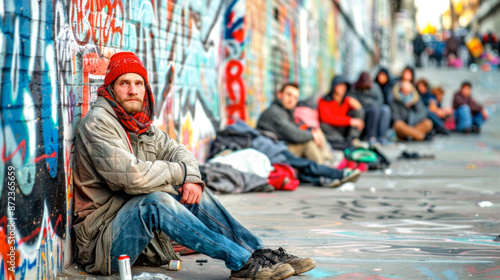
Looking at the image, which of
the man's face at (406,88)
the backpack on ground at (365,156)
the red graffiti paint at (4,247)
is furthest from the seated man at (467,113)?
the red graffiti paint at (4,247)

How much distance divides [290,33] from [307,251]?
9250mm

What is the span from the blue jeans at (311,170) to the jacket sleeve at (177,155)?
3.63 m

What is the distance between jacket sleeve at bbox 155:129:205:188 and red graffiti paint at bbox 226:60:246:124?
480 centimetres

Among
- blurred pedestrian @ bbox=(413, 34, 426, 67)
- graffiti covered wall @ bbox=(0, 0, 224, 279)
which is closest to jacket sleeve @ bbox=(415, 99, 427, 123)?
graffiti covered wall @ bbox=(0, 0, 224, 279)

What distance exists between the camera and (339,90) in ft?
36.3

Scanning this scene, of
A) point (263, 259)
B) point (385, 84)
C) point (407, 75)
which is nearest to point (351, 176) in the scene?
point (263, 259)

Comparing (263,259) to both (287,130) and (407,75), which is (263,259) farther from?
(407,75)

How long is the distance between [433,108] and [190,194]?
1250cm

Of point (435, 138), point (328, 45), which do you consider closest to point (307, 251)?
point (435, 138)

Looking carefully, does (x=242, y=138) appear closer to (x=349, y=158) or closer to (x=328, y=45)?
(x=349, y=158)

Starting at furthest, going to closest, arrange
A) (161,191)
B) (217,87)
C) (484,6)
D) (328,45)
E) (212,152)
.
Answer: (484,6)
(328,45)
(217,87)
(212,152)
(161,191)

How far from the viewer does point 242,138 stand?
289 inches

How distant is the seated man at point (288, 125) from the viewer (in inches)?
314

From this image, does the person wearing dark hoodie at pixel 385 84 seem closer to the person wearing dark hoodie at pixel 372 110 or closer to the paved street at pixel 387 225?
the person wearing dark hoodie at pixel 372 110
